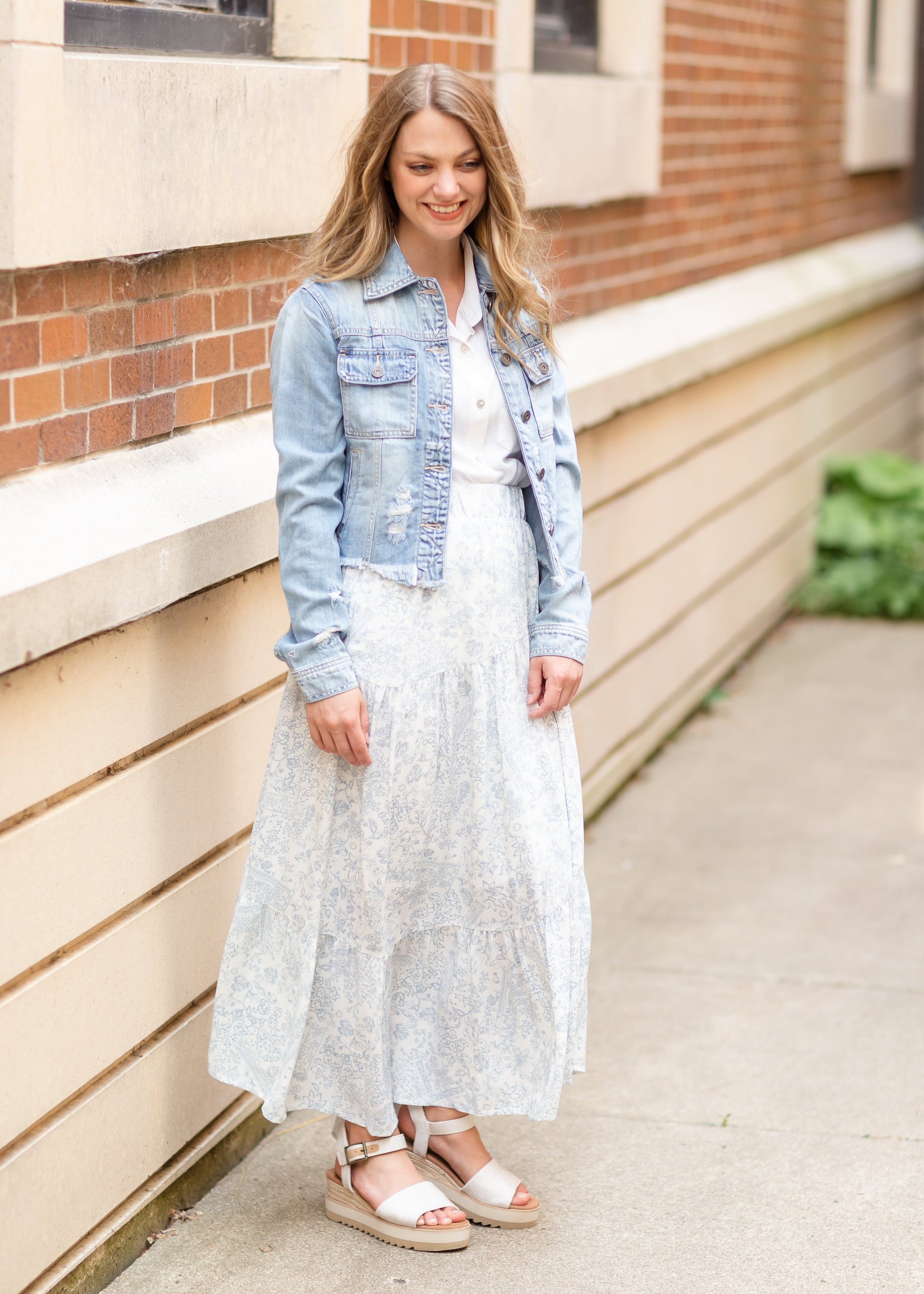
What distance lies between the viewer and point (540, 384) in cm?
291

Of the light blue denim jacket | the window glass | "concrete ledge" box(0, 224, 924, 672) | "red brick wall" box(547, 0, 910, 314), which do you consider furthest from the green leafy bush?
the light blue denim jacket

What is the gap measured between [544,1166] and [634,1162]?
0.18 m

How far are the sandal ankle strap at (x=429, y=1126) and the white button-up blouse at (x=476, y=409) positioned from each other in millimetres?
1157

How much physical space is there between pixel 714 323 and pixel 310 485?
155 inches

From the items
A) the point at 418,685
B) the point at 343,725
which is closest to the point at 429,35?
the point at 418,685

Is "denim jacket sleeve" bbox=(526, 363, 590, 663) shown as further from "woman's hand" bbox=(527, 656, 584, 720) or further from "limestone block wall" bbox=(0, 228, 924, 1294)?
"limestone block wall" bbox=(0, 228, 924, 1294)

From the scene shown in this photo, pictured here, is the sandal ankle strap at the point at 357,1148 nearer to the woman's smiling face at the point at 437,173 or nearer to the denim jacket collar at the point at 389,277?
→ the denim jacket collar at the point at 389,277

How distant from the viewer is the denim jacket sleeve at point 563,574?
115 inches

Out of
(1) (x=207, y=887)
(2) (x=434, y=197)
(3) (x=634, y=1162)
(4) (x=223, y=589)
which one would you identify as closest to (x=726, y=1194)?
(3) (x=634, y=1162)

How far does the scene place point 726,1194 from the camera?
3.23 metres

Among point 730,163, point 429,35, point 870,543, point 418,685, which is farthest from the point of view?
point 870,543

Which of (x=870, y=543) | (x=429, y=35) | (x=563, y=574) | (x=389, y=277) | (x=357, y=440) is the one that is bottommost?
(x=870, y=543)

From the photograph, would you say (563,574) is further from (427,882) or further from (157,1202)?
(157,1202)

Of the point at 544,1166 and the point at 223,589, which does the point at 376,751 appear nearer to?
the point at 223,589
